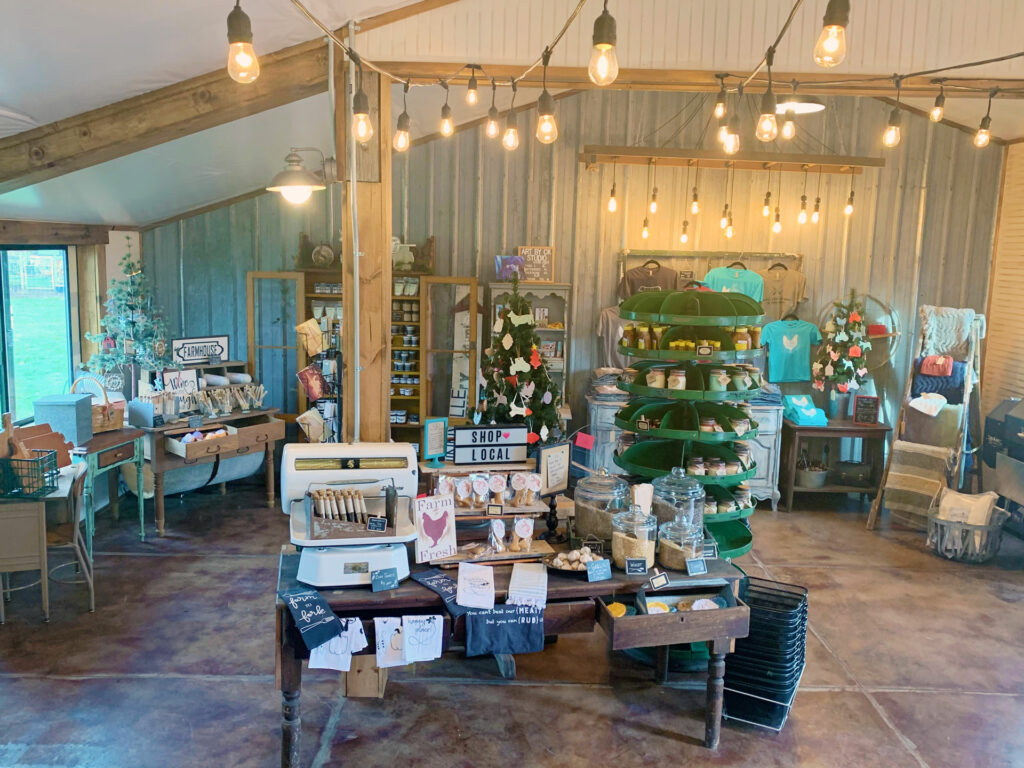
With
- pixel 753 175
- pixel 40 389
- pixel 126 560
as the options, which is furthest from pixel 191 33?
pixel 753 175

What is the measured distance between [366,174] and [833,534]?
4.89m

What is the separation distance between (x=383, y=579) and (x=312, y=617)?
320mm

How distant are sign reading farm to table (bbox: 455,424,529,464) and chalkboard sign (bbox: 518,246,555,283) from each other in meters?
4.44

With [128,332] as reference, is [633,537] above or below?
below

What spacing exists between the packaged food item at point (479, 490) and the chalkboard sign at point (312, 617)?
0.87 metres

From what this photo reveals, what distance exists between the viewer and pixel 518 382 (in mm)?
4566

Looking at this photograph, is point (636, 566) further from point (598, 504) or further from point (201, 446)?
point (201, 446)

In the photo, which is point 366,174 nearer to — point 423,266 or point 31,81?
point 31,81

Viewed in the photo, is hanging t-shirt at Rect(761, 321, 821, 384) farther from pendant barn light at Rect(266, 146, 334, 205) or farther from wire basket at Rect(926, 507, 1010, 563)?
pendant barn light at Rect(266, 146, 334, 205)

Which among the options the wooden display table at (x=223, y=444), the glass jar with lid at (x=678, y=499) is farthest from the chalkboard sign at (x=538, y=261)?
the glass jar with lid at (x=678, y=499)

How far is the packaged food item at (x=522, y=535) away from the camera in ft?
12.1

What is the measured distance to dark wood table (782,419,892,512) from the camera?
25.3ft

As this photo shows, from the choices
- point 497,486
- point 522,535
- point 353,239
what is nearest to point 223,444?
point 353,239

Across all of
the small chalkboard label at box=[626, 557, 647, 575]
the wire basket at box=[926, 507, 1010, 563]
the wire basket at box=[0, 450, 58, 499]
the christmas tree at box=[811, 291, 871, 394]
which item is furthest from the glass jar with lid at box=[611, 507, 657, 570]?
the christmas tree at box=[811, 291, 871, 394]
